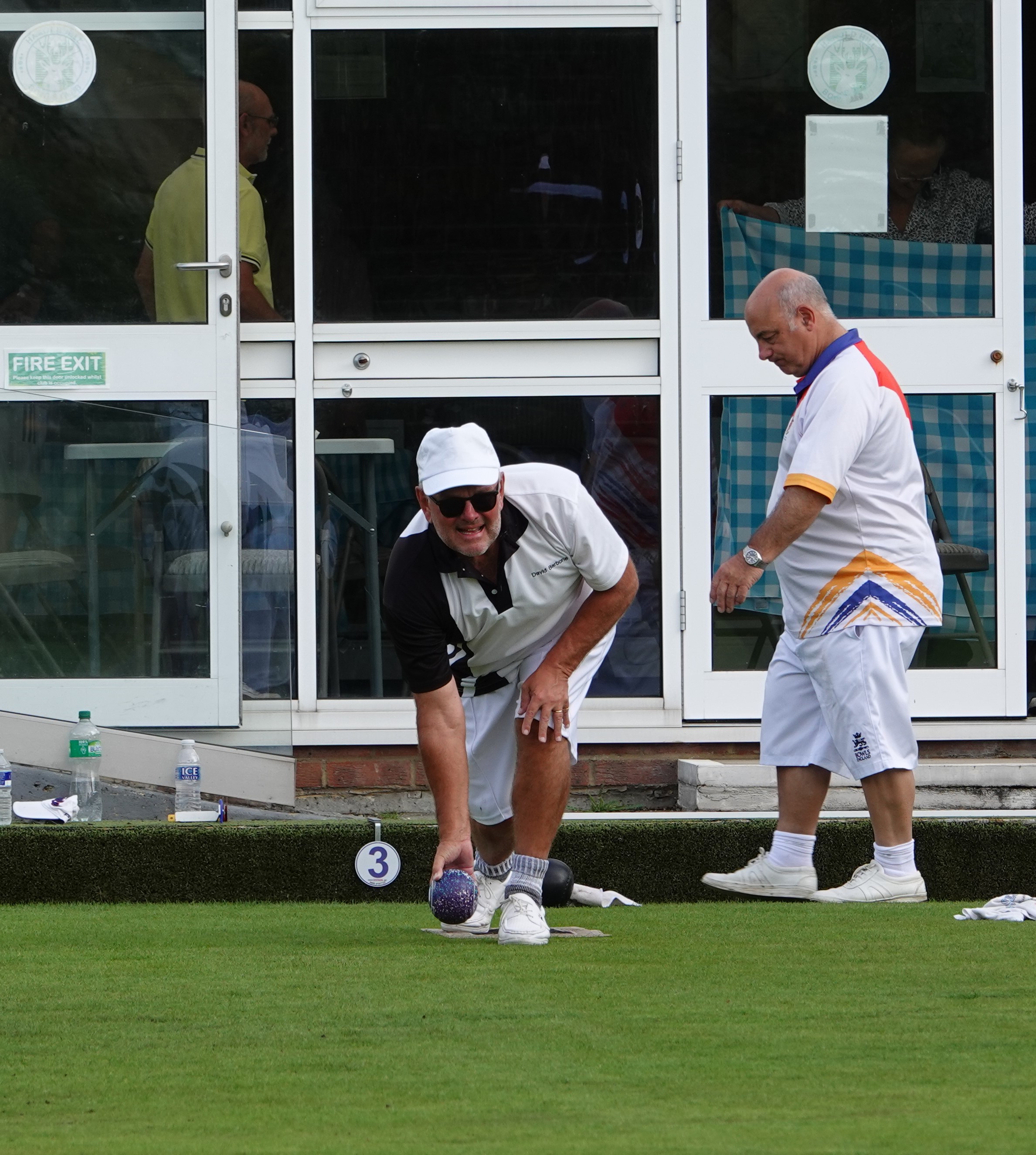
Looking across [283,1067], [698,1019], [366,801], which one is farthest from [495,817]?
[366,801]

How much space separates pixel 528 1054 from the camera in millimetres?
2602

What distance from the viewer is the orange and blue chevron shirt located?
15.3ft

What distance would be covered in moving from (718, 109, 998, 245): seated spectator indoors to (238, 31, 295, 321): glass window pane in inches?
76.2


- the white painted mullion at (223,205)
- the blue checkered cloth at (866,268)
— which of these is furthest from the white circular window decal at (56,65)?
the blue checkered cloth at (866,268)

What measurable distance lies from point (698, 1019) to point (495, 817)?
1.66 metres

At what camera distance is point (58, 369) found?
6.86 meters

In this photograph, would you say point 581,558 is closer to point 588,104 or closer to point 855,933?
point 855,933

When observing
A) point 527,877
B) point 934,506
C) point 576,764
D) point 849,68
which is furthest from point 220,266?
point 527,877

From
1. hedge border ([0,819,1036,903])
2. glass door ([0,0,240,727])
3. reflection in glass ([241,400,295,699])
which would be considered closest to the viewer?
hedge border ([0,819,1036,903])

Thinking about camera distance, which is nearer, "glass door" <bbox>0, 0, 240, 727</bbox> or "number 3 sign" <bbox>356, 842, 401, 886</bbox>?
"number 3 sign" <bbox>356, 842, 401, 886</bbox>

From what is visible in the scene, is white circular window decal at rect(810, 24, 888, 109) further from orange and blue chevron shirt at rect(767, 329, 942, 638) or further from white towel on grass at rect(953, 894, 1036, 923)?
white towel on grass at rect(953, 894, 1036, 923)

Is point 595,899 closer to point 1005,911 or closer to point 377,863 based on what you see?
point 377,863

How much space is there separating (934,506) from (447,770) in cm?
372

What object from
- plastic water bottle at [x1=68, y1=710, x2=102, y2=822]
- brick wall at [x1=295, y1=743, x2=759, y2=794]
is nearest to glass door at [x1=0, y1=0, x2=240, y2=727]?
plastic water bottle at [x1=68, y1=710, x2=102, y2=822]
